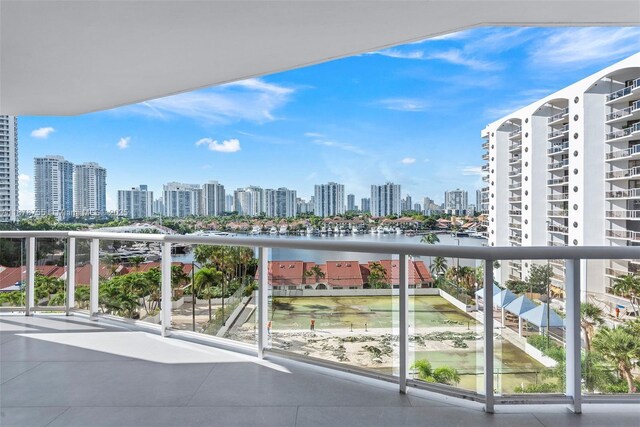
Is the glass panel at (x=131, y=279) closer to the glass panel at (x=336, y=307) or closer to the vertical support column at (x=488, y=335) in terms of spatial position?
the glass panel at (x=336, y=307)

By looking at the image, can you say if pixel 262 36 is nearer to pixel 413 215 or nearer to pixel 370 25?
pixel 370 25

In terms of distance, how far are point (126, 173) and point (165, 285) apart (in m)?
11.7

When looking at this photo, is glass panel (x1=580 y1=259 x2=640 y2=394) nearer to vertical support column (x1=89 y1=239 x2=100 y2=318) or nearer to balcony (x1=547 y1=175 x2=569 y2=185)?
vertical support column (x1=89 y1=239 x2=100 y2=318)

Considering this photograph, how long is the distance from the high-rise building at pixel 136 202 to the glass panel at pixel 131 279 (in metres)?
1.93

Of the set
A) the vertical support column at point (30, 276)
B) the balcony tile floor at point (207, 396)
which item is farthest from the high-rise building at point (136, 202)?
the balcony tile floor at point (207, 396)

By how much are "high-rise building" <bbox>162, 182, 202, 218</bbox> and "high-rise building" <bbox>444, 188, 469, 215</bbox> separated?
Answer: 13.0 ft

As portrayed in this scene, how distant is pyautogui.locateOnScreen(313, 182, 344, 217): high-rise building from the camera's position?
5.44 m

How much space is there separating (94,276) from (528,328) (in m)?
4.20

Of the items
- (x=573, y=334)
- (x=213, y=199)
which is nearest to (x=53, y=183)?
(x=213, y=199)

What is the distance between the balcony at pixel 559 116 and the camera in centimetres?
729

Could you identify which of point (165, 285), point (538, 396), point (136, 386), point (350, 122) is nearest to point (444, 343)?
point (538, 396)

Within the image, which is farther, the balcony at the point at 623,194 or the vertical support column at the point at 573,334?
the balcony at the point at 623,194

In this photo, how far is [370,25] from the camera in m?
3.09

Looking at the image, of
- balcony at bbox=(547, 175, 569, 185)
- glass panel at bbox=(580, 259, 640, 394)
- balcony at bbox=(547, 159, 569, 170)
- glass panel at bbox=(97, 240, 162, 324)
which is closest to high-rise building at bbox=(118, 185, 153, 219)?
glass panel at bbox=(97, 240, 162, 324)
